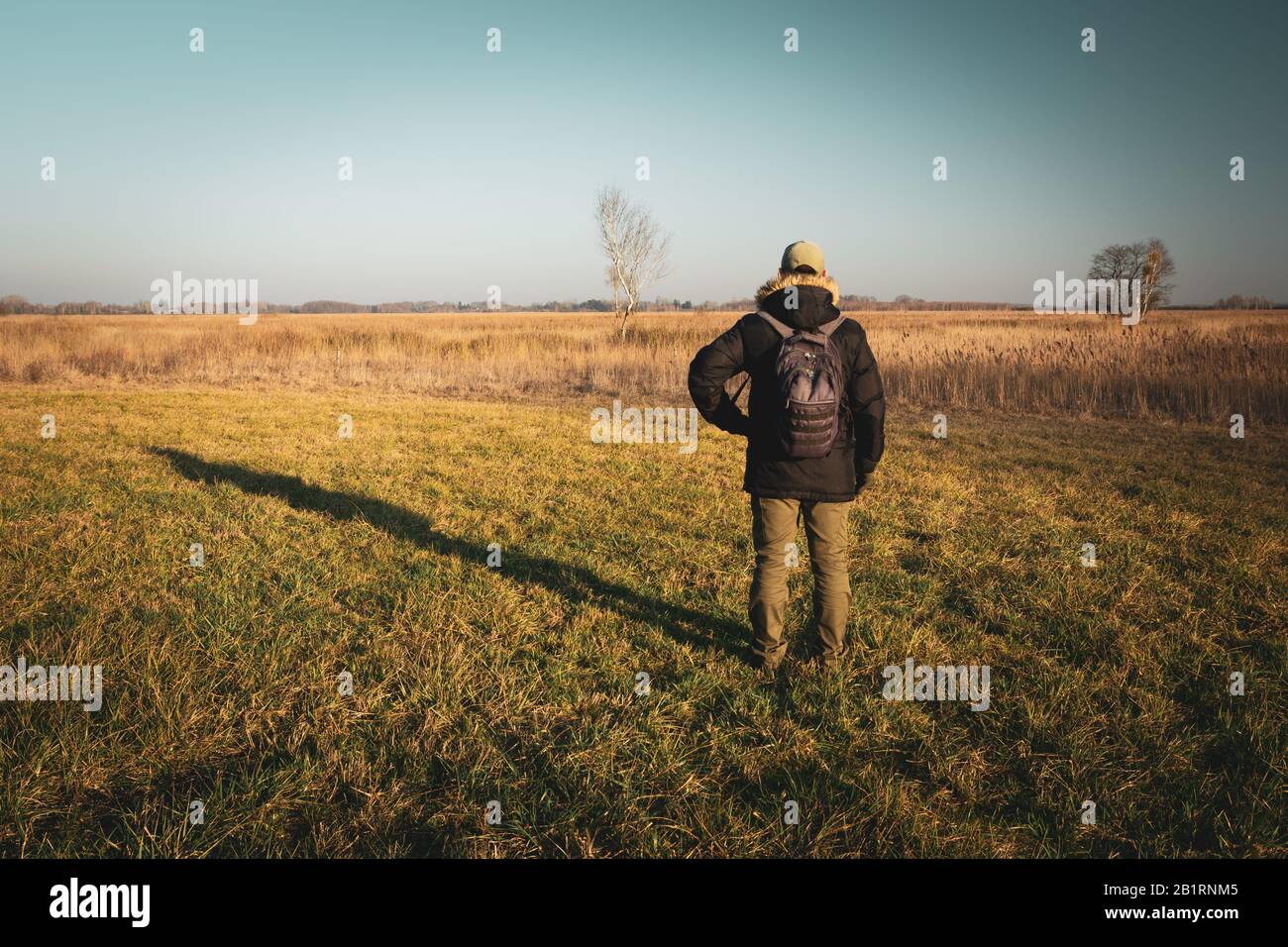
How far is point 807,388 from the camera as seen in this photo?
3229 millimetres

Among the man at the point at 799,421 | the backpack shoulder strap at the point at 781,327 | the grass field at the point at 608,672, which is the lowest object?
the grass field at the point at 608,672

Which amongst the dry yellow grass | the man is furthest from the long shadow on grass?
the dry yellow grass

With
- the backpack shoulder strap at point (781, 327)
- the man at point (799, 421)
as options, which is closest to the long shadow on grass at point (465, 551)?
the man at point (799, 421)

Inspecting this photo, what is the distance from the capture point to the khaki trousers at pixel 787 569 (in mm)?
3500

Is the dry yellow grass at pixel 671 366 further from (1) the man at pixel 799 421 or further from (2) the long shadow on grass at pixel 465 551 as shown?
(1) the man at pixel 799 421

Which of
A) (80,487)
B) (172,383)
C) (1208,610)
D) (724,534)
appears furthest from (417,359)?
(1208,610)

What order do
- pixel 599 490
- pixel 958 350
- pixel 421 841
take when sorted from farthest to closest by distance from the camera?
pixel 958 350 < pixel 599 490 < pixel 421 841

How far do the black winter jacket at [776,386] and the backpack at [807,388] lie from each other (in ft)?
0.22

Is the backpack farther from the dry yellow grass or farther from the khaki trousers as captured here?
the dry yellow grass

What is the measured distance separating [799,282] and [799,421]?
30.0 inches
